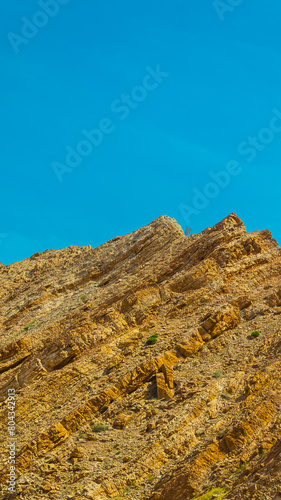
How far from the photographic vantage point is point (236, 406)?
105 ft

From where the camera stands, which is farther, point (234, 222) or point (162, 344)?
point (234, 222)

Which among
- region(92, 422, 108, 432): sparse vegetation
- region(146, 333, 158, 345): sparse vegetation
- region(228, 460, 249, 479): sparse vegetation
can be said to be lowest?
region(228, 460, 249, 479): sparse vegetation

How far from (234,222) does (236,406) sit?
896 inches

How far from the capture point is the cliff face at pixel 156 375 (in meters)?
28.9

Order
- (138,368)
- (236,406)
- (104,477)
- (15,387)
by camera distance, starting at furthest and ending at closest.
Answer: (15,387) < (138,368) < (236,406) < (104,477)

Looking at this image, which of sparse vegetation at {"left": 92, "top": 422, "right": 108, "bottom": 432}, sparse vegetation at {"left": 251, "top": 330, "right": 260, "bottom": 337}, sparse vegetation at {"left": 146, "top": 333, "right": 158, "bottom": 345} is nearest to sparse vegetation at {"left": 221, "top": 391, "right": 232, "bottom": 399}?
sparse vegetation at {"left": 251, "top": 330, "right": 260, "bottom": 337}

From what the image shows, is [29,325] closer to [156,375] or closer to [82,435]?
[156,375]

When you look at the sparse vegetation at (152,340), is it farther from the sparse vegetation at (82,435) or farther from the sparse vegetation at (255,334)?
the sparse vegetation at (82,435)

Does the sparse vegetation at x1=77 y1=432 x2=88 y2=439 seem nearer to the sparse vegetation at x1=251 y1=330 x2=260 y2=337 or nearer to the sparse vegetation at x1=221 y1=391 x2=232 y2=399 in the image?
the sparse vegetation at x1=221 y1=391 x2=232 y2=399

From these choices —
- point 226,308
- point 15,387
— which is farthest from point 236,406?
point 15,387

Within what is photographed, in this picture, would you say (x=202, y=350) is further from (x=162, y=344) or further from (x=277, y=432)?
(x=277, y=432)

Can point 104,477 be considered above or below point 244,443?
above

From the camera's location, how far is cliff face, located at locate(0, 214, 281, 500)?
28891 millimetres

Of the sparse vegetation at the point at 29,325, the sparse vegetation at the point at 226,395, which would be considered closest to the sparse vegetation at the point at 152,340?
the sparse vegetation at the point at 226,395
